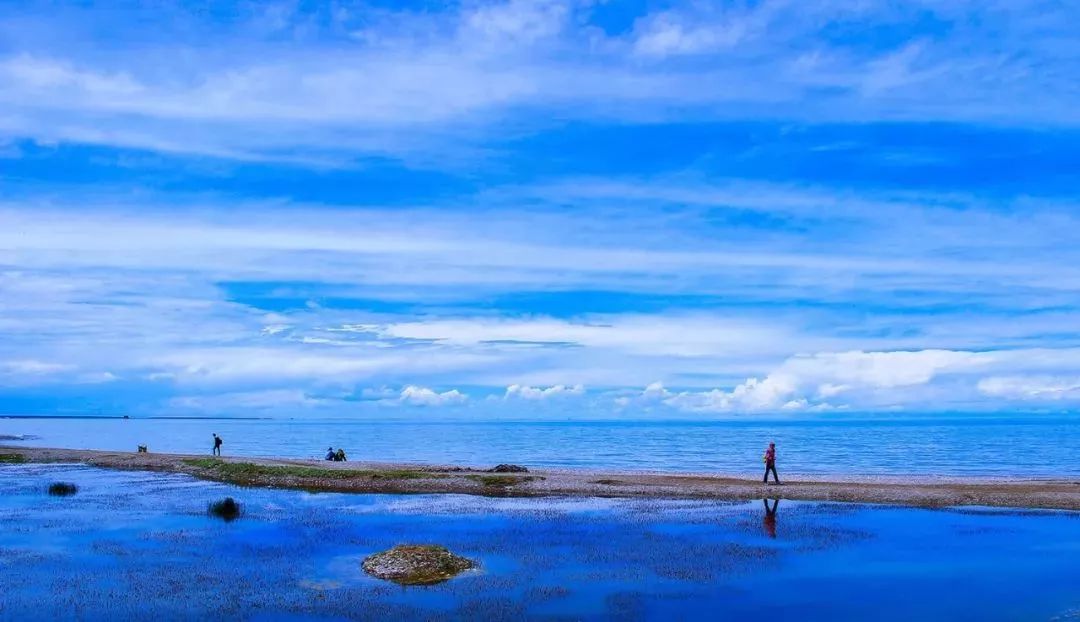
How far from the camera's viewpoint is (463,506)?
3972 centimetres

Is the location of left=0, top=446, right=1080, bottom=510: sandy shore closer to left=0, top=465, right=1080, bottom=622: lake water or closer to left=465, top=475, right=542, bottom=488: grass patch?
left=465, top=475, right=542, bottom=488: grass patch

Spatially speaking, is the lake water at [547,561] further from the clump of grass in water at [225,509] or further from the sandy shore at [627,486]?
the sandy shore at [627,486]

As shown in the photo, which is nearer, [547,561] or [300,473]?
[547,561]

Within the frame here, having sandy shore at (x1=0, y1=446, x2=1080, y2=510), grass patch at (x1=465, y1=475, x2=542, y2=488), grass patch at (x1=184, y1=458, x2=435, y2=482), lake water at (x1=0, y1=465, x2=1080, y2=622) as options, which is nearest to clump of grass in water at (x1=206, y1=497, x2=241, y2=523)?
lake water at (x1=0, y1=465, x2=1080, y2=622)

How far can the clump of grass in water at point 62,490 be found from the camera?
43125 millimetres

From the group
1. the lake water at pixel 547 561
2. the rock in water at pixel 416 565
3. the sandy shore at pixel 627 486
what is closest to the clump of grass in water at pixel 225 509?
the lake water at pixel 547 561

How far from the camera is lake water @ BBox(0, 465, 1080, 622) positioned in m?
20.4

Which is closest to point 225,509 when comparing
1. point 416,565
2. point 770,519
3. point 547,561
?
point 416,565

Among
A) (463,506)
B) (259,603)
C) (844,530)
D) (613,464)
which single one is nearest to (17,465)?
(463,506)

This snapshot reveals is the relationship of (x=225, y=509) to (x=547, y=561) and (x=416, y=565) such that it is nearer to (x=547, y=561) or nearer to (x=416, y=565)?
(x=416, y=565)

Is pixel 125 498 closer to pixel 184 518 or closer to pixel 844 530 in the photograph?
pixel 184 518

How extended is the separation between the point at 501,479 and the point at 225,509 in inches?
673

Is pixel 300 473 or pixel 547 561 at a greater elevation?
pixel 300 473

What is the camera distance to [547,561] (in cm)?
2597
